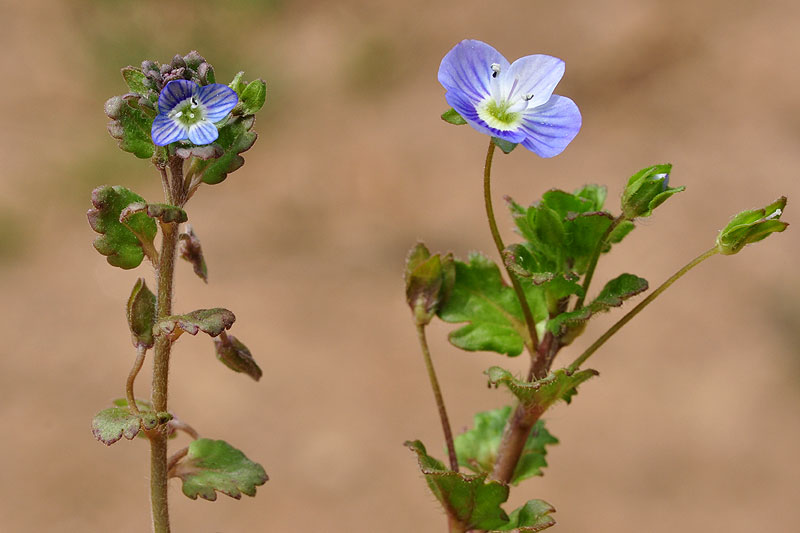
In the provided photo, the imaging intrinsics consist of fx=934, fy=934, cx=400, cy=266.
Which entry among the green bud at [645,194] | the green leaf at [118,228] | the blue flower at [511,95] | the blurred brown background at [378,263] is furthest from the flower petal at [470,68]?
the blurred brown background at [378,263]

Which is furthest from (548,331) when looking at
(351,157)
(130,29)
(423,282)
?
(130,29)

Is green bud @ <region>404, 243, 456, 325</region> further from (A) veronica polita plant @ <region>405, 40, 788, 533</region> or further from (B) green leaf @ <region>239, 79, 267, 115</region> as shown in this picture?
(B) green leaf @ <region>239, 79, 267, 115</region>

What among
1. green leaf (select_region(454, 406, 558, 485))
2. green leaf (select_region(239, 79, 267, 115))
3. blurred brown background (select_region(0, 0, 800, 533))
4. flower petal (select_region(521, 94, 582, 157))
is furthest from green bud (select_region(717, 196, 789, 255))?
blurred brown background (select_region(0, 0, 800, 533))

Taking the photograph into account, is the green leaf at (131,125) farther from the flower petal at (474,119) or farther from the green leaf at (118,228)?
the flower petal at (474,119)

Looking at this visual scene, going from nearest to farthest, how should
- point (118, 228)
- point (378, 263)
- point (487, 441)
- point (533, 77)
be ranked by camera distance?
point (118, 228), point (533, 77), point (487, 441), point (378, 263)

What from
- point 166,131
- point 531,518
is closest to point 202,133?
point 166,131

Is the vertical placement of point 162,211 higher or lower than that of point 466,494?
higher

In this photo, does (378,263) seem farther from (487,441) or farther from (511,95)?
(511,95)
